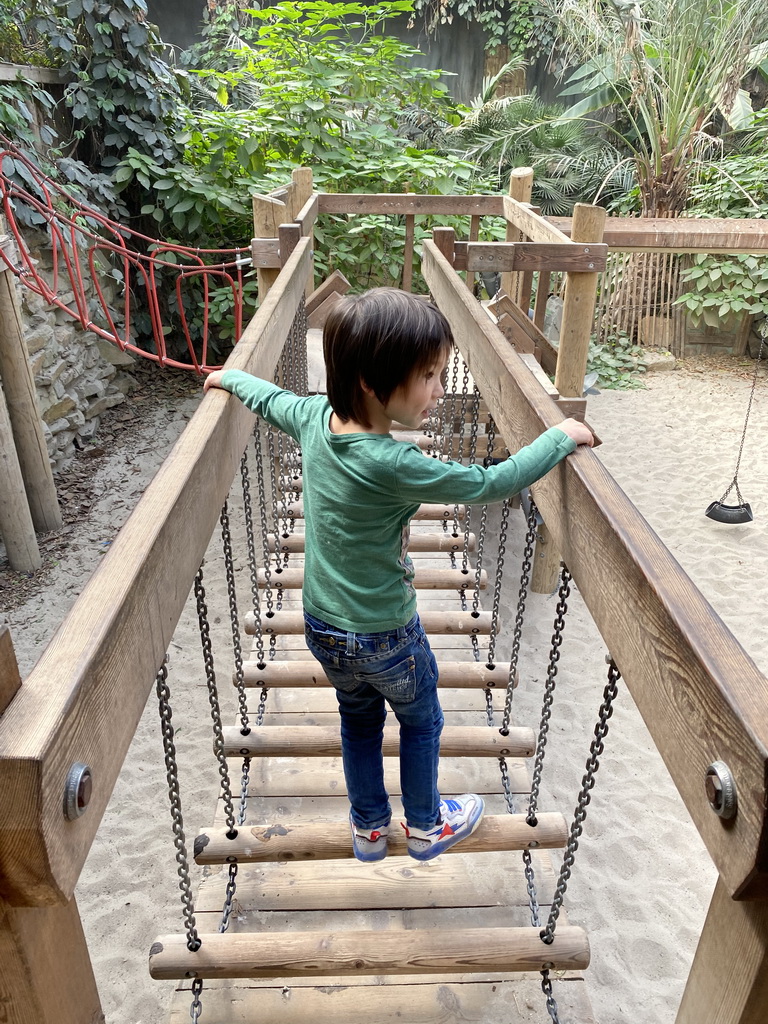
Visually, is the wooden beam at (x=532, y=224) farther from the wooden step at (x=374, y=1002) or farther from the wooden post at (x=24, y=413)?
the wooden step at (x=374, y=1002)

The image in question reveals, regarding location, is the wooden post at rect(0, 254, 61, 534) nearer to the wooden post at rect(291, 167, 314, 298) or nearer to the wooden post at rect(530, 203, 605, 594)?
the wooden post at rect(291, 167, 314, 298)

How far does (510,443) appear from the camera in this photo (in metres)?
1.71

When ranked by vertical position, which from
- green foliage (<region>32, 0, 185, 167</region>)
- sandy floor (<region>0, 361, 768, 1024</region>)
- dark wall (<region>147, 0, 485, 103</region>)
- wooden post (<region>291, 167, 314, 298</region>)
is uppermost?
dark wall (<region>147, 0, 485, 103</region>)

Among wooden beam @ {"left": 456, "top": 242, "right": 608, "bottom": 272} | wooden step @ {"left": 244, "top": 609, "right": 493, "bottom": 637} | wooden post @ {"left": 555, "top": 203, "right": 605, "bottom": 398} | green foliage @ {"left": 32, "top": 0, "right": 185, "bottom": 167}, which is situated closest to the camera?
wooden step @ {"left": 244, "top": 609, "right": 493, "bottom": 637}

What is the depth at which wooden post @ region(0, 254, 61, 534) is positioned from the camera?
4922 mm

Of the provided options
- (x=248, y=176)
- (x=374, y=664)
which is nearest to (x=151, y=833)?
(x=374, y=664)

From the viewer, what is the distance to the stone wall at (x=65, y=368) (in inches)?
228

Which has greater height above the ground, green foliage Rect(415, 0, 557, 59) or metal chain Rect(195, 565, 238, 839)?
green foliage Rect(415, 0, 557, 59)

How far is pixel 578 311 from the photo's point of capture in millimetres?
4312

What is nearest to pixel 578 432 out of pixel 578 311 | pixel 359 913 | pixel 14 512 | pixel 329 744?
pixel 329 744

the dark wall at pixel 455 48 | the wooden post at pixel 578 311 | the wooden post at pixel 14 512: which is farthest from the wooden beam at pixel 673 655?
the dark wall at pixel 455 48

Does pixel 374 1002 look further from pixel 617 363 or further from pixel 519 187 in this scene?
pixel 617 363

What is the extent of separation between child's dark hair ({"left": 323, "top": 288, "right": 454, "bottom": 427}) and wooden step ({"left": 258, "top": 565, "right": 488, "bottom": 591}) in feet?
4.47

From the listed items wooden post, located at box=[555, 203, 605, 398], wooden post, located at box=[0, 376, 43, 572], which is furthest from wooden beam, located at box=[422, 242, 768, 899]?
wooden post, located at box=[0, 376, 43, 572]
